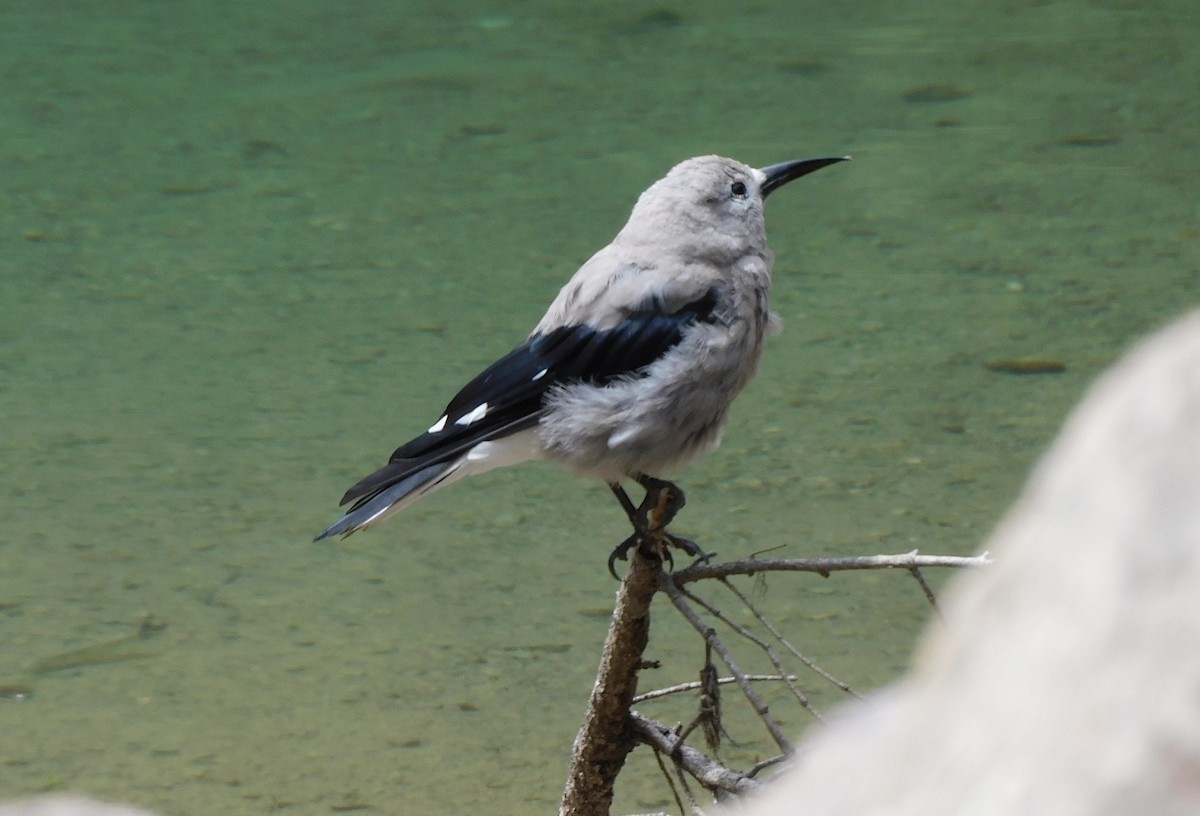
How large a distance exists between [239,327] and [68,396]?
693mm

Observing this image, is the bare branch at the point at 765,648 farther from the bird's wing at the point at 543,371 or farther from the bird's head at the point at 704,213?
the bird's head at the point at 704,213

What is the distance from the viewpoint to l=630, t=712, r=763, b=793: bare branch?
230 centimetres

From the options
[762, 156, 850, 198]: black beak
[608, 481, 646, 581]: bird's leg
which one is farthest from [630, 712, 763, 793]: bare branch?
[762, 156, 850, 198]: black beak

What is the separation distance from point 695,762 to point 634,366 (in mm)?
791

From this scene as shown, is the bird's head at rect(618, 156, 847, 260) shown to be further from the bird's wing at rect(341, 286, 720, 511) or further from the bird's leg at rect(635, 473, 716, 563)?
the bird's leg at rect(635, 473, 716, 563)

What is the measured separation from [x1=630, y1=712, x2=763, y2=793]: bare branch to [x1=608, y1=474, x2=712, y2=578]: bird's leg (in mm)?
272

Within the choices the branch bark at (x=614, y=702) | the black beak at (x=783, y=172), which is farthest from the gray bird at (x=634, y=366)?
the branch bark at (x=614, y=702)

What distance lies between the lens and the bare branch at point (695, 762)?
7.55 ft

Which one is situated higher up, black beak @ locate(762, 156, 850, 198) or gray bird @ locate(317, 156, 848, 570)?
black beak @ locate(762, 156, 850, 198)

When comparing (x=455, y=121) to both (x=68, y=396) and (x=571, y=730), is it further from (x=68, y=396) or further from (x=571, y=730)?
(x=571, y=730)

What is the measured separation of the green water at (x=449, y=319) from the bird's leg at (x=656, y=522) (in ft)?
3.85

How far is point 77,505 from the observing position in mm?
4820

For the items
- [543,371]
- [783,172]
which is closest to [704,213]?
[783,172]

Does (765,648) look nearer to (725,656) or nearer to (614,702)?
(725,656)
